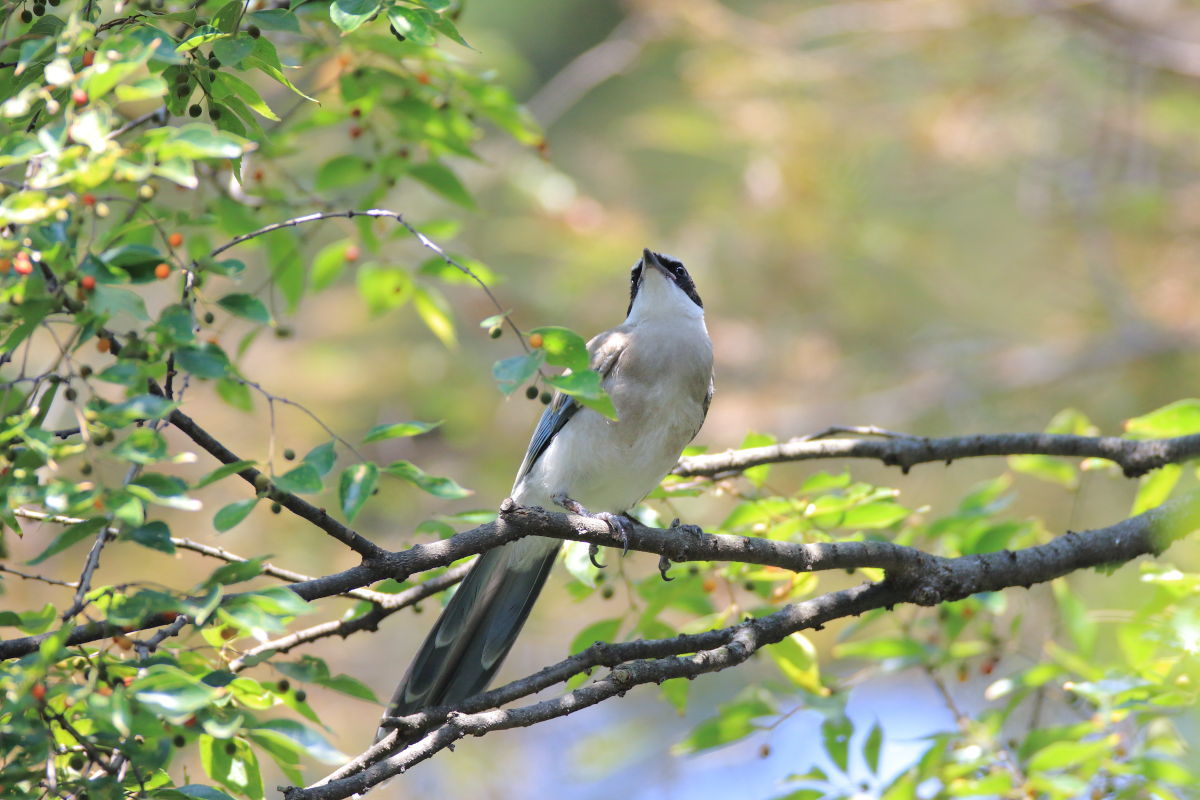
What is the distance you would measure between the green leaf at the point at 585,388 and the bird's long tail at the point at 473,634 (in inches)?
54.7

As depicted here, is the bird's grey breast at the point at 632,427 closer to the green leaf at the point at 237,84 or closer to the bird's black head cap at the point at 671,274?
the bird's black head cap at the point at 671,274

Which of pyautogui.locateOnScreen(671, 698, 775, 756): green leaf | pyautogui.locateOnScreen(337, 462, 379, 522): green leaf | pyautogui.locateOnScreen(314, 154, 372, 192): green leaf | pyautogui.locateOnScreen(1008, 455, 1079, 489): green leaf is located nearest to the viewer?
pyautogui.locateOnScreen(337, 462, 379, 522): green leaf

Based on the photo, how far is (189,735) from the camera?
2172mm

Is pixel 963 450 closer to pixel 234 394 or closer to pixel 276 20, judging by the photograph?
pixel 234 394

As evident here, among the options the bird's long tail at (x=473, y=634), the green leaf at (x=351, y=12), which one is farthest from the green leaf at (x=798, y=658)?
the green leaf at (x=351, y=12)

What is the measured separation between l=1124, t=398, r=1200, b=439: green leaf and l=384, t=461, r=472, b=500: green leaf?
2217 mm

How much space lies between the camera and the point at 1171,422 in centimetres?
350

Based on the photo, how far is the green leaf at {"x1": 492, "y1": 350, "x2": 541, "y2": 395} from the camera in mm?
2340

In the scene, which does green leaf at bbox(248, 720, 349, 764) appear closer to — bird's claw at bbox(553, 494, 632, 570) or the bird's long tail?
bird's claw at bbox(553, 494, 632, 570)

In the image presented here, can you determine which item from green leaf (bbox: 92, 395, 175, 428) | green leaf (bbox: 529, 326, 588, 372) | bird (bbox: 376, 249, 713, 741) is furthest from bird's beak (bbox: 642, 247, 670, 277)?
green leaf (bbox: 92, 395, 175, 428)

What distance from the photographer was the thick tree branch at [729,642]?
2562mm

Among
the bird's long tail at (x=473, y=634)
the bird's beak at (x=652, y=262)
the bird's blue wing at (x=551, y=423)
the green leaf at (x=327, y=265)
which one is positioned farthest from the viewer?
the bird's beak at (x=652, y=262)

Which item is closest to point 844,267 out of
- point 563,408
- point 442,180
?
point 563,408

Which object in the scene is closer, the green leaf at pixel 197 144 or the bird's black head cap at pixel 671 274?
the green leaf at pixel 197 144
